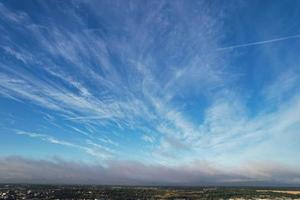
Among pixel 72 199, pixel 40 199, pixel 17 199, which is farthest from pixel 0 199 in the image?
pixel 72 199

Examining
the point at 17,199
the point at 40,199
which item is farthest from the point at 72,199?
the point at 17,199

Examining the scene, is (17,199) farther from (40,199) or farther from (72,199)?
(72,199)

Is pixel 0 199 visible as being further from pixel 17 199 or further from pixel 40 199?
pixel 40 199

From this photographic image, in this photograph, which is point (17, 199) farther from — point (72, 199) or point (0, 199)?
point (72, 199)

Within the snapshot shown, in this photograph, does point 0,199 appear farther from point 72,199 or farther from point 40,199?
point 72,199

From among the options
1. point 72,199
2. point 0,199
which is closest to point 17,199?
point 0,199
